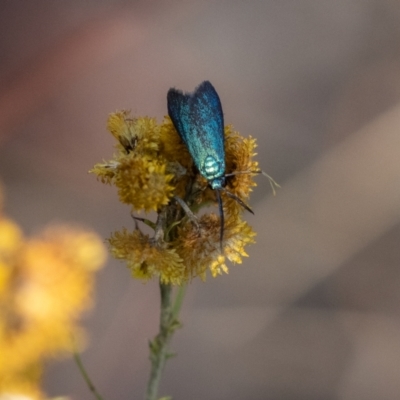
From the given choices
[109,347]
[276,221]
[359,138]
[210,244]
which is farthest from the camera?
[359,138]

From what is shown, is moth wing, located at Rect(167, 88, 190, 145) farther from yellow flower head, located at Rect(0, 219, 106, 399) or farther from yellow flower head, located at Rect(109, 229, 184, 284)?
yellow flower head, located at Rect(0, 219, 106, 399)

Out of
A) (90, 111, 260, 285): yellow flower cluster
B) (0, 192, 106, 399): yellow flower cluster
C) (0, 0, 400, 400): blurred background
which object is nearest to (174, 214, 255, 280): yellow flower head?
(90, 111, 260, 285): yellow flower cluster

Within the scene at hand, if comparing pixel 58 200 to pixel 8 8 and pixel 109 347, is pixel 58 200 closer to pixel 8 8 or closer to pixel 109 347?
pixel 109 347

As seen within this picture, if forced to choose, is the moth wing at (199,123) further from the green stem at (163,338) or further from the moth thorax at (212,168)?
the green stem at (163,338)

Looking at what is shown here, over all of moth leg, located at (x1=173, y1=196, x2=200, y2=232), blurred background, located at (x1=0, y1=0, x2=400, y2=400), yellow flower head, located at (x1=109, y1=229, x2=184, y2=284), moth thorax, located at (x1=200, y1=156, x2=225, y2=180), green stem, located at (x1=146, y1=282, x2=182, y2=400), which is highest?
blurred background, located at (x1=0, y1=0, x2=400, y2=400)

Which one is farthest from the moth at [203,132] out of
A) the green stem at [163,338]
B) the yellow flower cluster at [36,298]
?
the yellow flower cluster at [36,298]

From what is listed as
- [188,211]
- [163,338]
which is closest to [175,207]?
[188,211]

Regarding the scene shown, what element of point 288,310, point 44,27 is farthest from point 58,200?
point 288,310
